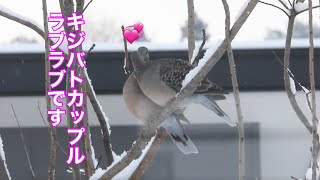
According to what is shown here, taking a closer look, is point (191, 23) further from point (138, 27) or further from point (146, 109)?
point (146, 109)

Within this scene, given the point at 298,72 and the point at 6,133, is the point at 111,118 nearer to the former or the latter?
the point at 6,133

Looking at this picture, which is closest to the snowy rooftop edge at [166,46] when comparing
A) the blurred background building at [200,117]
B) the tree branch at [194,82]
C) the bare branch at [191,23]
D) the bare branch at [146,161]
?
the blurred background building at [200,117]

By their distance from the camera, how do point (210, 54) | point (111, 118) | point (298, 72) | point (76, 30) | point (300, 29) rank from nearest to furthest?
1. point (210, 54)
2. point (76, 30)
3. point (298, 72)
4. point (111, 118)
5. point (300, 29)

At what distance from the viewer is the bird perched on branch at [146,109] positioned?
1.60m

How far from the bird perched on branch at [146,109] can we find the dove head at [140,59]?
3cm

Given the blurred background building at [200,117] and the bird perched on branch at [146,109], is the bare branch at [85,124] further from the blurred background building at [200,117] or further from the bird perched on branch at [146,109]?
the blurred background building at [200,117]

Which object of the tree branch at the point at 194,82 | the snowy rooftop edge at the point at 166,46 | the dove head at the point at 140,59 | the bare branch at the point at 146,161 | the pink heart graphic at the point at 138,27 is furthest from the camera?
the snowy rooftop edge at the point at 166,46

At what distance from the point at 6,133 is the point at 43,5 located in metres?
2.92

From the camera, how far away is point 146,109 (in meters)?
1.62

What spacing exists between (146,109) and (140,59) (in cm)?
13

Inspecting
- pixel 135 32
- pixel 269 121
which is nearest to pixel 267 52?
pixel 269 121

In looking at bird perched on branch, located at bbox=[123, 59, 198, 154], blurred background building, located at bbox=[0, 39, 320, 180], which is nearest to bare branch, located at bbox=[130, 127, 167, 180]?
bird perched on branch, located at bbox=[123, 59, 198, 154]

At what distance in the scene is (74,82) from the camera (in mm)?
1252

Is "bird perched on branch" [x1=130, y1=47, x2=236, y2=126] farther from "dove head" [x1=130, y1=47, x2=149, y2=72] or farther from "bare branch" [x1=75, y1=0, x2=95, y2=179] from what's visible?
"bare branch" [x1=75, y1=0, x2=95, y2=179]
